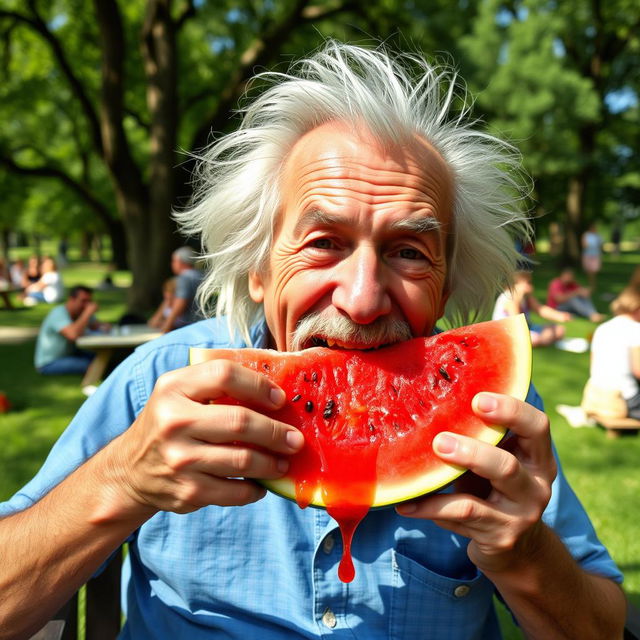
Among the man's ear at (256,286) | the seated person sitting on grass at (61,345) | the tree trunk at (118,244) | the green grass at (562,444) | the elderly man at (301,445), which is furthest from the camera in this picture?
the tree trunk at (118,244)

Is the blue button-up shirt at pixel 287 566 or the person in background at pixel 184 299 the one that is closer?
the blue button-up shirt at pixel 287 566

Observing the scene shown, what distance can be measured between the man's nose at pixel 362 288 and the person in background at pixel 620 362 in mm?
5934

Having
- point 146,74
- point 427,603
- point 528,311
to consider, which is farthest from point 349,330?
point 146,74

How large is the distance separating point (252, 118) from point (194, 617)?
1896 mm

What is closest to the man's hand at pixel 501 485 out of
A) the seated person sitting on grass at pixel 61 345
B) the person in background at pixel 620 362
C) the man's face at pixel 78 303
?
the person in background at pixel 620 362

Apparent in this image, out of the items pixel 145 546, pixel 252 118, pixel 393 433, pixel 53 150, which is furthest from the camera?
pixel 53 150

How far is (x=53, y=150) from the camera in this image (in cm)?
3869

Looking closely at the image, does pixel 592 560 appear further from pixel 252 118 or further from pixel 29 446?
pixel 29 446

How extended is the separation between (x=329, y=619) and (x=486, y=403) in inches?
39.7

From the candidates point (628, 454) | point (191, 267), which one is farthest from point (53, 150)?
point (628, 454)

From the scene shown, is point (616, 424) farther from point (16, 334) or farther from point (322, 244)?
point (16, 334)

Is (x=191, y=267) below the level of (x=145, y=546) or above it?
below

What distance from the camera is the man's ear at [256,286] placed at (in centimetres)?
219

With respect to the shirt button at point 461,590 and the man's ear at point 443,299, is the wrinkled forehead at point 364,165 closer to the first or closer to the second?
the man's ear at point 443,299
